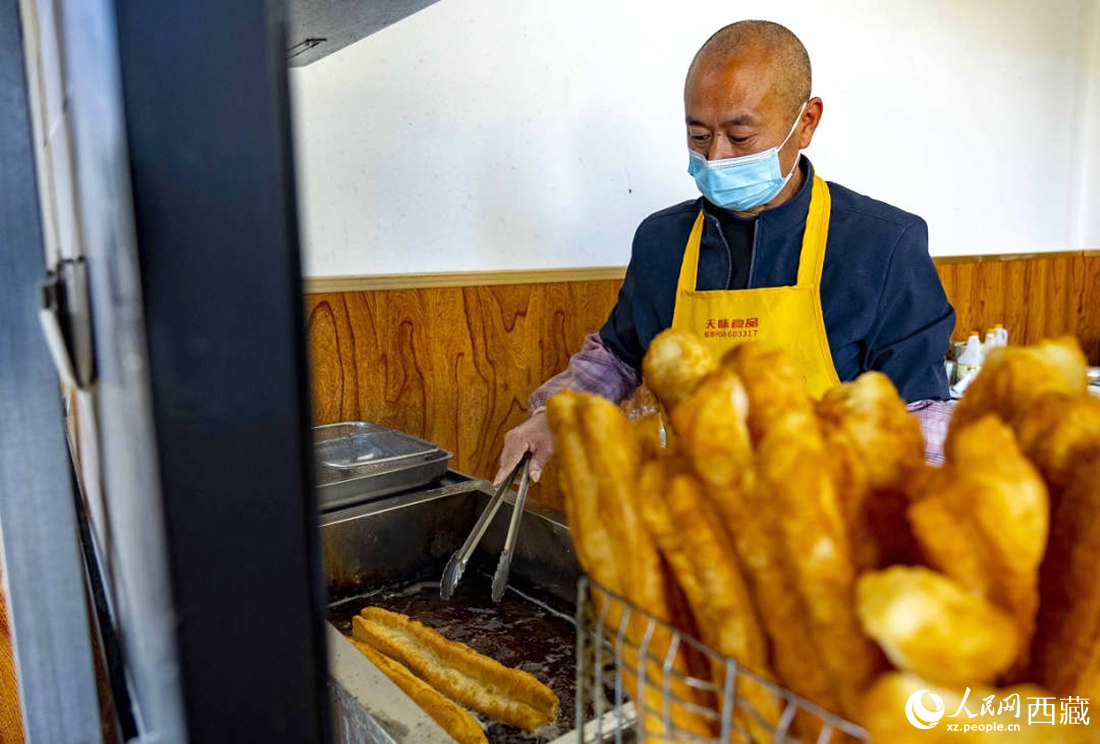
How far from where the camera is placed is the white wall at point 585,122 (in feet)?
8.25

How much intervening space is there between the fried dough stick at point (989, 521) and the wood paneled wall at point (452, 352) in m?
2.14

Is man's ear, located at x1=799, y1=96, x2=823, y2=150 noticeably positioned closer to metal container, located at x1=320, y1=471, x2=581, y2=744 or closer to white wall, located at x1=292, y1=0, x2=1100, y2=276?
white wall, located at x1=292, y1=0, x2=1100, y2=276

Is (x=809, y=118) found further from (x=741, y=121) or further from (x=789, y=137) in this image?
(x=741, y=121)

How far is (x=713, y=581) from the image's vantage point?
474 mm

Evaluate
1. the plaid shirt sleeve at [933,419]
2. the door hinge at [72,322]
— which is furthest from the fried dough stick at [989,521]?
the plaid shirt sleeve at [933,419]

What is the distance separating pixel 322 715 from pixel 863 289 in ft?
5.94

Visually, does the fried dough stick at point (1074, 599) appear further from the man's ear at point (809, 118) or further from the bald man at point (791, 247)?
the man's ear at point (809, 118)

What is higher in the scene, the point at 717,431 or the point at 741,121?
the point at 741,121

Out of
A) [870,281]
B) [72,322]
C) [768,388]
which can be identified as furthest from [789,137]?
[72,322]

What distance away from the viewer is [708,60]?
1.88 meters

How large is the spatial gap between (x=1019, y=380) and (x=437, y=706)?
36.9 inches

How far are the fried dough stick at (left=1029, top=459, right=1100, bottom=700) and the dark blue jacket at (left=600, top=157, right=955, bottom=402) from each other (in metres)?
1.48

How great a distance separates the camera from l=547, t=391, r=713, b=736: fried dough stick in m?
0.50

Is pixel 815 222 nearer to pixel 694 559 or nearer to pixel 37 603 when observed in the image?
pixel 694 559
